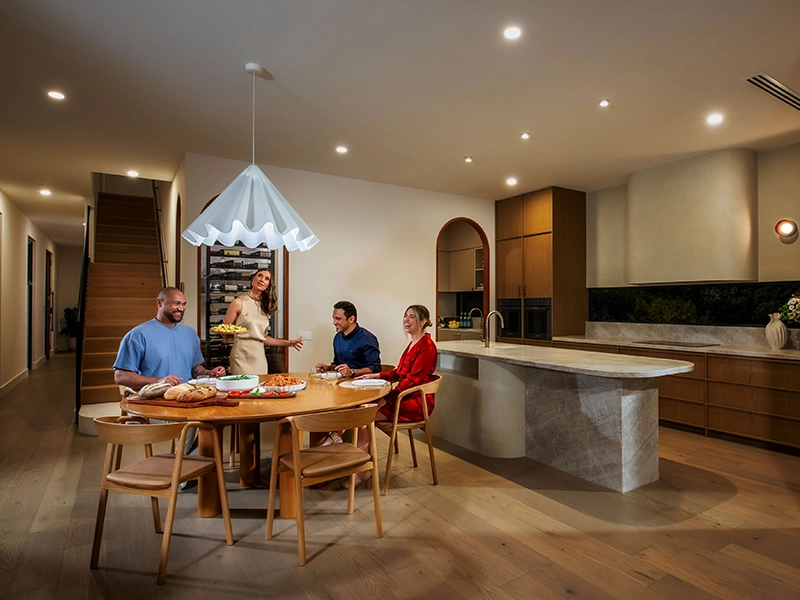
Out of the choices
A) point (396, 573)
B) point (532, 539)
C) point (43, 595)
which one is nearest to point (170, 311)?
point (43, 595)

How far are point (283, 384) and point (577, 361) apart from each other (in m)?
2.09

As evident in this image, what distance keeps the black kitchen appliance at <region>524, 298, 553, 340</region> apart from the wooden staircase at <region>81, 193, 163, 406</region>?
16.7 ft

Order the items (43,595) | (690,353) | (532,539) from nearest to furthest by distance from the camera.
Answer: (43,595), (532,539), (690,353)

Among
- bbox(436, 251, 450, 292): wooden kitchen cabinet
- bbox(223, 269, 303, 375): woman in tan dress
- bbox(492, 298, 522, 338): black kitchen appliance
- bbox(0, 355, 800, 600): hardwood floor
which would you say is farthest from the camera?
bbox(436, 251, 450, 292): wooden kitchen cabinet

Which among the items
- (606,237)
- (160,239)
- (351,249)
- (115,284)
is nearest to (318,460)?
(351,249)

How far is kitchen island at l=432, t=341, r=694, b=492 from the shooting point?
320 cm

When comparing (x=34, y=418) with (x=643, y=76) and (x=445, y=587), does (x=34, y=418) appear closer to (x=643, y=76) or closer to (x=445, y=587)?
(x=445, y=587)

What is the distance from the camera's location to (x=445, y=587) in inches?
84.2

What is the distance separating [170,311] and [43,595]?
1633 millimetres

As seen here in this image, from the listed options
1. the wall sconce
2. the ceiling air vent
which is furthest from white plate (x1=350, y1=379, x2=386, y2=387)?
the wall sconce

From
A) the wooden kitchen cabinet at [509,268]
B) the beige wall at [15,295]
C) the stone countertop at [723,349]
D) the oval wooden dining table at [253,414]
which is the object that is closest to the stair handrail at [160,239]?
the beige wall at [15,295]

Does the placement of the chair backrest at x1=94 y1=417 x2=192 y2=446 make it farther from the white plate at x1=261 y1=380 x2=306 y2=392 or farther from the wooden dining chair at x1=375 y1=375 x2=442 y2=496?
the wooden dining chair at x1=375 y1=375 x2=442 y2=496

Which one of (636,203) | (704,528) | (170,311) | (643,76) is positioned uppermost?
(643,76)

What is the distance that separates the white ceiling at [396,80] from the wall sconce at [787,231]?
76 centimetres
